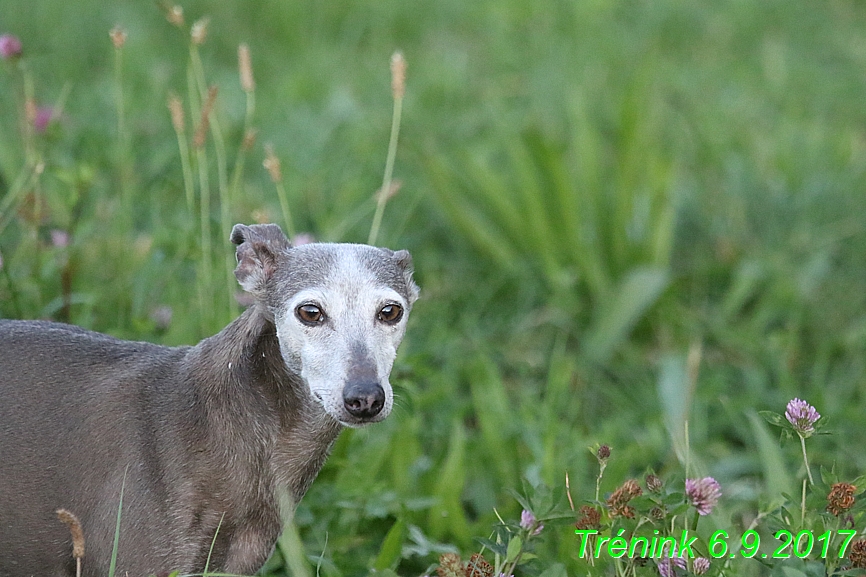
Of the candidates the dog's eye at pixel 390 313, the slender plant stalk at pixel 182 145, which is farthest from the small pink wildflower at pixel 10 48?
the dog's eye at pixel 390 313

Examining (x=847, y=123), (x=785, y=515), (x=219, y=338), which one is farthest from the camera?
(x=847, y=123)

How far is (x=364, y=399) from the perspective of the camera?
2.18 m

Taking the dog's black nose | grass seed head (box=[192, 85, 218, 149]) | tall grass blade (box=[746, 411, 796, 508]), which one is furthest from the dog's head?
tall grass blade (box=[746, 411, 796, 508])

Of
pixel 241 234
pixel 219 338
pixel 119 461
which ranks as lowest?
pixel 119 461

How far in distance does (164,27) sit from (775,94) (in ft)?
12.5

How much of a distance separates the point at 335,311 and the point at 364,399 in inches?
9.8

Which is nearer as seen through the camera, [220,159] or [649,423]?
[220,159]

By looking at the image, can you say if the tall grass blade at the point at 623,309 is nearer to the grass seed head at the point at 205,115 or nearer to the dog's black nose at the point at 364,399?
the grass seed head at the point at 205,115

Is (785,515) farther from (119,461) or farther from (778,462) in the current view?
(119,461)

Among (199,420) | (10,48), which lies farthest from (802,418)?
(10,48)

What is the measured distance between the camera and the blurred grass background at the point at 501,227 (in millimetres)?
3457

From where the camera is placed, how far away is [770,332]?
466 centimetres

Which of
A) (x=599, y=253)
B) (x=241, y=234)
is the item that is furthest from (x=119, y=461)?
(x=599, y=253)

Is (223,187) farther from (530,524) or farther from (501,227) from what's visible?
(501,227)
